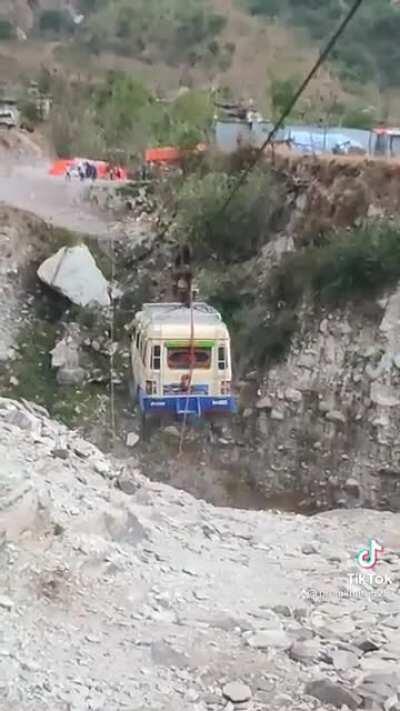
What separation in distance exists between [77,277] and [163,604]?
47.0 ft

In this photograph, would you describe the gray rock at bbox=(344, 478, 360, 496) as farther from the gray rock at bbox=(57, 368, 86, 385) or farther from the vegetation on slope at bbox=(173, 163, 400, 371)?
the gray rock at bbox=(57, 368, 86, 385)

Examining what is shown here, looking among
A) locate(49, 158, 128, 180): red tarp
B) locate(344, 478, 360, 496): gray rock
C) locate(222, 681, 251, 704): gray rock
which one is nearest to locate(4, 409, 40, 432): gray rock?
locate(222, 681, 251, 704): gray rock

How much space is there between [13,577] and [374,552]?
16.5 feet

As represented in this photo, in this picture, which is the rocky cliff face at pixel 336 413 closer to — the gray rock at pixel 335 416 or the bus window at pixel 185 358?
the gray rock at pixel 335 416

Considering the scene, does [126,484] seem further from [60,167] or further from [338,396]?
[60,167]

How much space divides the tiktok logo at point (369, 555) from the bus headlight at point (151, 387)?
6.10 meters

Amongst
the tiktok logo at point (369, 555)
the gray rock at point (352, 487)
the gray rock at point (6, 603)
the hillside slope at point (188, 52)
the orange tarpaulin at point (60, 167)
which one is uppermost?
the hillside slope at point (188, 52)

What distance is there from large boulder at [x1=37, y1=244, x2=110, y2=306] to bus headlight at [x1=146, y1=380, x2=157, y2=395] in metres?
5.15

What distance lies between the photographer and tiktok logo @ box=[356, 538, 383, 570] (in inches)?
455

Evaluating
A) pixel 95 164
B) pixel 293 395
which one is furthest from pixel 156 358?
pixel 95 164

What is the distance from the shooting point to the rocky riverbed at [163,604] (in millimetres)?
7625

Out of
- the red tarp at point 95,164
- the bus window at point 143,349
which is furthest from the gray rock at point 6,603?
the red tarp at point 95,164

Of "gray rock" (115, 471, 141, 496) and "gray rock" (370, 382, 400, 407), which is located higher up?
"gray rock" (115, 471, 141, 496)

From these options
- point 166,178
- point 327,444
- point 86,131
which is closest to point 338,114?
point 86,131
